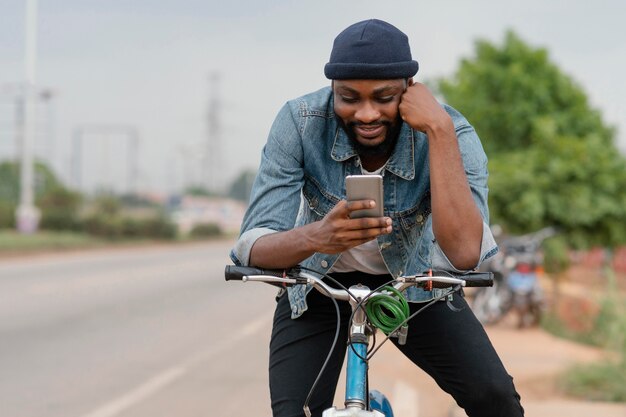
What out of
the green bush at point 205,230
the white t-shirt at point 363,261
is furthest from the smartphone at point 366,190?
the green bush at point 205,230

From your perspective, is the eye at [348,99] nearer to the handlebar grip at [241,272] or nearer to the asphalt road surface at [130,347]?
the handlebar grip at [241,272]

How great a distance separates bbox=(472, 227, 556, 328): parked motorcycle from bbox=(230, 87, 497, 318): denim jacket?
10483 millimetres

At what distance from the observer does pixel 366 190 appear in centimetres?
275

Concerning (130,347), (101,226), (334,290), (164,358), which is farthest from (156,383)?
(101,226)

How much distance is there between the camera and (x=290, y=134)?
3.36 meters

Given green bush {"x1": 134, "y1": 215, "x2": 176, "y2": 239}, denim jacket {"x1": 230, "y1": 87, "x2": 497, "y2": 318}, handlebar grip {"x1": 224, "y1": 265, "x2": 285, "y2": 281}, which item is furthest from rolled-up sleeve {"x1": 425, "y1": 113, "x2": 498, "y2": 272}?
green bush {"x1": 134, "y1": 215, "x2": 176, "y2": 239}

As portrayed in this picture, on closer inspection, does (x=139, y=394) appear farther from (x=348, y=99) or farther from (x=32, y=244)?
(x=32, y=244)

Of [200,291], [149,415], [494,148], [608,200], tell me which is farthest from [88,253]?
[149,415]

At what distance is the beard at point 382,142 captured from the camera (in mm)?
3196

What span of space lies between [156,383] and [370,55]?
20.5 ft

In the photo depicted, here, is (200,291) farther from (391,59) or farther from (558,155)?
(391,59)

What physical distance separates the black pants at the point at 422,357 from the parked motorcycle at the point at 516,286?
1046 cm

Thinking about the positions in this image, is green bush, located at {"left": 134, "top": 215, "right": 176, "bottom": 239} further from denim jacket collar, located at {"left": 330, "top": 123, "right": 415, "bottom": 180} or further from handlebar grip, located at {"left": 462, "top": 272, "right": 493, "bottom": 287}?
handlebar grip, located at {"left": 462, "top": 272, "right": 493, "bottom": 287}

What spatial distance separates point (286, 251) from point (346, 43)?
61 centimetres
